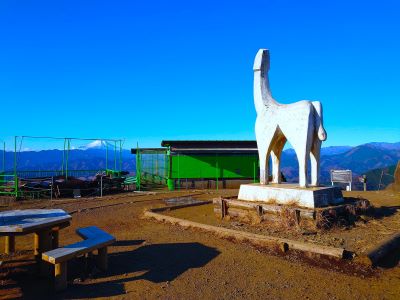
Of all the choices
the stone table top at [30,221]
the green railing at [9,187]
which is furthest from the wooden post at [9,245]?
the green railing at [9,187]

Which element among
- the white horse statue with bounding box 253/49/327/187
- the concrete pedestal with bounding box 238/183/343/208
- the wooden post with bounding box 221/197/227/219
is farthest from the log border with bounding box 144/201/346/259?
the white horse statue with bounding box 253/49/327/187

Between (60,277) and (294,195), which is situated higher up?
(294,195)

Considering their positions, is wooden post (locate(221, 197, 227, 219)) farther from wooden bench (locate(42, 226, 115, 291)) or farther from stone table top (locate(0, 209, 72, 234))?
stone table top (locate(0, 209, 72, 234))

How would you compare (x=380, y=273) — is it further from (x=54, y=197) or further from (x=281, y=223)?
(x=54, y=197)

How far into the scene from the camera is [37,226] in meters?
5.37

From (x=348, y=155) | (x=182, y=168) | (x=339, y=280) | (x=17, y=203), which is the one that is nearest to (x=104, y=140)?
(x=182, y=168)

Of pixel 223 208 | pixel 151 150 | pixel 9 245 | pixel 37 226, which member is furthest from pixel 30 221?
pixel 151 150

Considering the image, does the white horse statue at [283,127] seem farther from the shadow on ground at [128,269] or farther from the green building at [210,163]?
the green building at [210,163]

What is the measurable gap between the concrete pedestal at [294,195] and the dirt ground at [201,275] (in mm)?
1565

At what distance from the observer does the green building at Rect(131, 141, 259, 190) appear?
21078 mm

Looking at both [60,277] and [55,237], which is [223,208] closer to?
[55,237]

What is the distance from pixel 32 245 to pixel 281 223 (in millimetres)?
5480

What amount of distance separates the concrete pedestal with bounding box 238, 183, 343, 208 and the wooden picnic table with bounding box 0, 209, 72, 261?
208 inches

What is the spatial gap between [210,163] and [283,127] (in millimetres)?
12054
